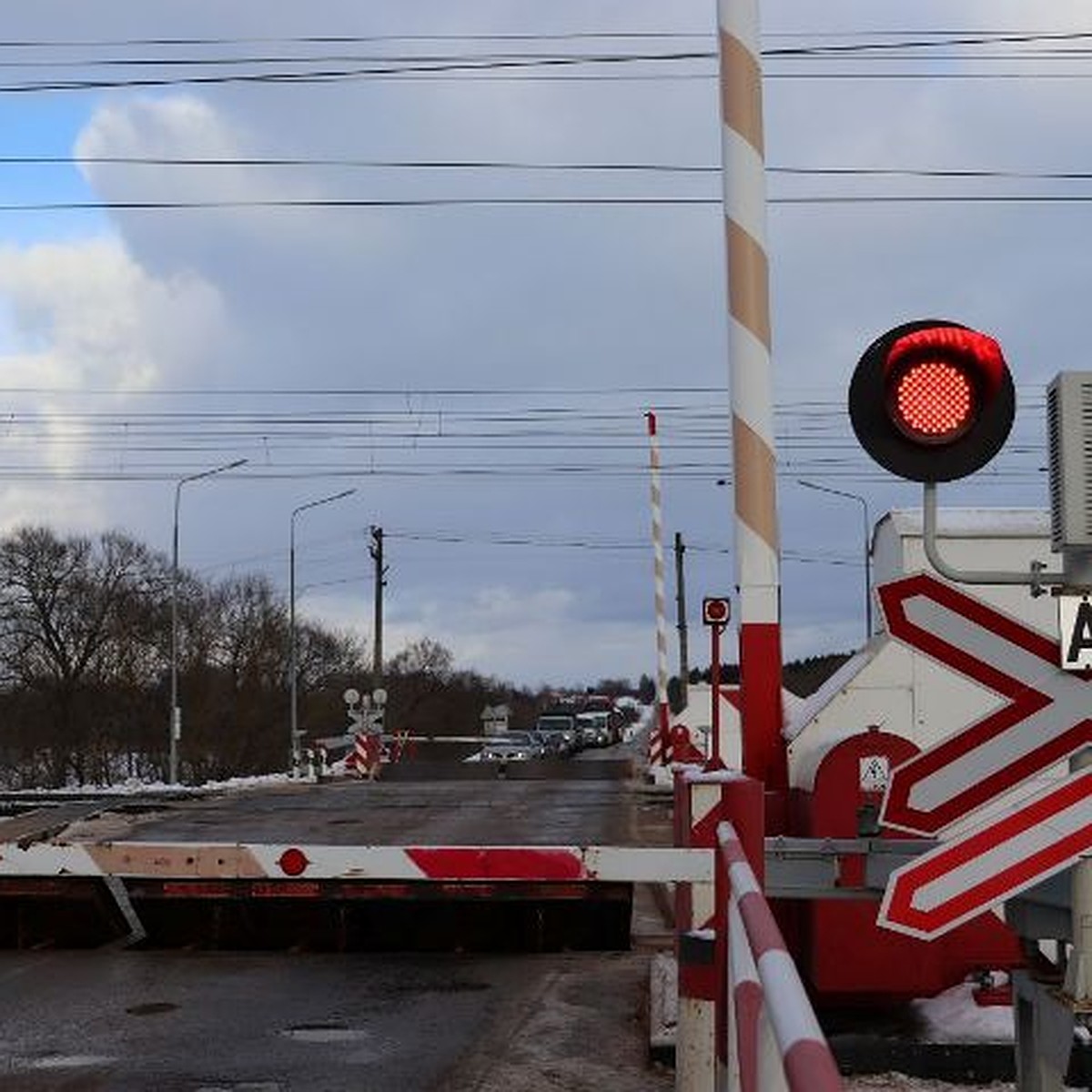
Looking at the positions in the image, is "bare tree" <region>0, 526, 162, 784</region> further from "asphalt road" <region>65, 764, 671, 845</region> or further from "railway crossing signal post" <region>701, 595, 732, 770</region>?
"railway crossing signal post" <region>701, 595, 732, 770</region>

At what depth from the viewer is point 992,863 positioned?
359 centimetres

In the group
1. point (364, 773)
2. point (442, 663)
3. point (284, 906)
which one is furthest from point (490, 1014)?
point (442, 663)

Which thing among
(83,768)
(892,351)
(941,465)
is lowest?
(83,768)

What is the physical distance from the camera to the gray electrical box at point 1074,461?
3.54 meters

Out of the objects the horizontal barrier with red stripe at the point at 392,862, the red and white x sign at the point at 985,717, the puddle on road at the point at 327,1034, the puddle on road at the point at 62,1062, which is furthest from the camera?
the puddle on road at the point at 327,1034

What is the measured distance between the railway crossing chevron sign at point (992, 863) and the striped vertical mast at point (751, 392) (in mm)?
1844

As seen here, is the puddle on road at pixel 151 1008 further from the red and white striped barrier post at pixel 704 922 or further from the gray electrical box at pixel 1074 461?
the gray electrical box at pixel 1074 461

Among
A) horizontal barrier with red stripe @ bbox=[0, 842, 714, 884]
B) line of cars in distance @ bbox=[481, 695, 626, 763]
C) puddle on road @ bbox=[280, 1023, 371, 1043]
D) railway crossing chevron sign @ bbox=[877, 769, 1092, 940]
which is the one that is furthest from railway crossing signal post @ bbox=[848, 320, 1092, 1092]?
line of cars in distance @ bbox=[481, 695, 626, 763]

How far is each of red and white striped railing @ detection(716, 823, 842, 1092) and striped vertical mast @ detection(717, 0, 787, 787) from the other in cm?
197

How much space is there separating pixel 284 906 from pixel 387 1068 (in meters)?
3.17

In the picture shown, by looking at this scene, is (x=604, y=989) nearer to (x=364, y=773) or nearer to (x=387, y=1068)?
(x=387, y=1068)

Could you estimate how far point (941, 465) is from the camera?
3.80 m

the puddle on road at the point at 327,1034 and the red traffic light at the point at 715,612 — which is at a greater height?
the red traffic light at the point at 715,612

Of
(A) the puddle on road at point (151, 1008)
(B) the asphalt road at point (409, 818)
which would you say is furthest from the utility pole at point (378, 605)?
(A) the puddle on road at point (151, 1008)
